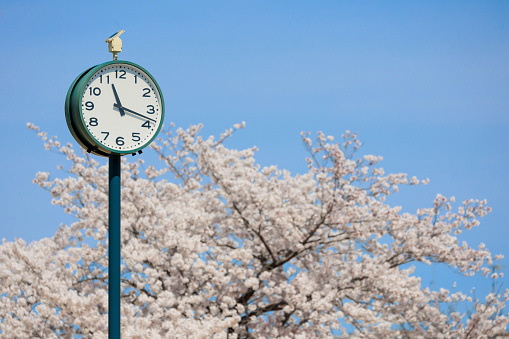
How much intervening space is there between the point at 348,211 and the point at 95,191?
2.98 metres

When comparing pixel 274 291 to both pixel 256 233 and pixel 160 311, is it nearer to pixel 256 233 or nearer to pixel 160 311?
pixel 256 233

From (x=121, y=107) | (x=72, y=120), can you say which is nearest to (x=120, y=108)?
(x=121, y=107)

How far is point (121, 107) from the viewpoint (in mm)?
4508

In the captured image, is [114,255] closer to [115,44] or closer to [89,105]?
[89,105]

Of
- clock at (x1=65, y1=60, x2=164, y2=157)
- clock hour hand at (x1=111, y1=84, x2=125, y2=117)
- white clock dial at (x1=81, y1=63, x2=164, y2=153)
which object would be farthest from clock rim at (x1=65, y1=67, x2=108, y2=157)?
clock hour hand at (x1=111, y1=84, x2=125, y2=117)

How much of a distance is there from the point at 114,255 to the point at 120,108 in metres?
1.04

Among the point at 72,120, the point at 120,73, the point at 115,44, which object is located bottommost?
the point at 72,120

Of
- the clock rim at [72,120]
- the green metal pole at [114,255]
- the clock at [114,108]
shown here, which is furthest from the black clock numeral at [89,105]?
the green metal pole at [114,255]

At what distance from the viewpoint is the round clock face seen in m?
4.42

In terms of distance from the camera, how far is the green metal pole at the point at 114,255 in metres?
4.59

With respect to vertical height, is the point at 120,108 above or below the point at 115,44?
below

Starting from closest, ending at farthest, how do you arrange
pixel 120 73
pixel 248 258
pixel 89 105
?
pixel 89 105
pixel 120 73
pixel 248 258

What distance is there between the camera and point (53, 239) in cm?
859

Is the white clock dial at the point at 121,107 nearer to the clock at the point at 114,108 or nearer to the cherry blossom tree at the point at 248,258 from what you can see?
the clock at the point at 114,108
